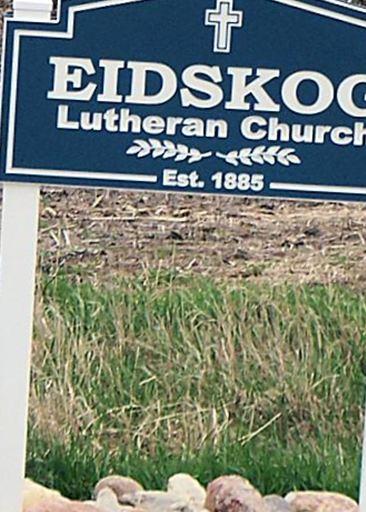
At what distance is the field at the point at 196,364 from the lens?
13.4 ft

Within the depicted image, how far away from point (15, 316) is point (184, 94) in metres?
0.73

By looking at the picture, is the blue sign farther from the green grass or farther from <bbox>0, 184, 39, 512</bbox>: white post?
the green grass

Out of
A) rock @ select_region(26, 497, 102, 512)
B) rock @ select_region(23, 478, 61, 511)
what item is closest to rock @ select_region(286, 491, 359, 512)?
rock @ select_region(26, 497, 102, 512)

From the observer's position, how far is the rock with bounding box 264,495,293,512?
152 inches

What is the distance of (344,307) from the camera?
14.5 feet

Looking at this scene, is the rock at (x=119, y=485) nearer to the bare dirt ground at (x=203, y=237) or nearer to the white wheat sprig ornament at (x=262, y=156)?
the bare dirt ground at (x=203, y=237)

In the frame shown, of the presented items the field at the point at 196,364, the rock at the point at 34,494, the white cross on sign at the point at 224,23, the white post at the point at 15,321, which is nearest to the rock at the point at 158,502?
the field at the point at 196,364

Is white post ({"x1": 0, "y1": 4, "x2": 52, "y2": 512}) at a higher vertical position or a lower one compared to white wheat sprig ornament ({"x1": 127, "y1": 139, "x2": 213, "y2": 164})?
lower

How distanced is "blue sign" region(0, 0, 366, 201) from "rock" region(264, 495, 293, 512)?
105 centimetres

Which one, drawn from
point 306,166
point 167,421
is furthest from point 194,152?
point 167,421

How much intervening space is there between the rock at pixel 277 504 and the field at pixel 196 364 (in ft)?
0.25

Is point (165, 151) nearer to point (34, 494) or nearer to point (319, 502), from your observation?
point (34, 494)

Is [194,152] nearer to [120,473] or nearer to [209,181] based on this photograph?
[209,181]

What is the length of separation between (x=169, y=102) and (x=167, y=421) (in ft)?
4.20
